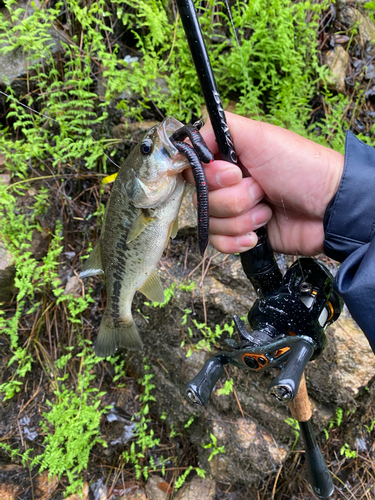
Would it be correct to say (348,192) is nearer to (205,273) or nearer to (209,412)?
(205,273)

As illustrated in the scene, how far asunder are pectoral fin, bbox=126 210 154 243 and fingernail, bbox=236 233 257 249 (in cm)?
52

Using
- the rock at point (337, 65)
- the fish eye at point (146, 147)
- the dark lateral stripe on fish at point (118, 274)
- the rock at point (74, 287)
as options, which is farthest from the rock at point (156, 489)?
the rock at point (337, 65)

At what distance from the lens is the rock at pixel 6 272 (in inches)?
119

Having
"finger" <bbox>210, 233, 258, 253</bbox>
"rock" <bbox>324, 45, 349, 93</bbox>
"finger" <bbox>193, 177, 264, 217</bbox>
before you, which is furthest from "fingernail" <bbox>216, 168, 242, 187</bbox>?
"rock" <bbox>324, 45, 349, 93</bbox>

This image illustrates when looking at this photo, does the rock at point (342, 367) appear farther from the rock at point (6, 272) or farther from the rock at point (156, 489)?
the rock at point (6, 272)

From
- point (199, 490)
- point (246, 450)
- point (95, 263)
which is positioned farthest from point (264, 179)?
point (199, 490)

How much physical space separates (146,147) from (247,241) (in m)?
0.74

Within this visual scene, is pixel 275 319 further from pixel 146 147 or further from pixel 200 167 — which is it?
pixel 146 147

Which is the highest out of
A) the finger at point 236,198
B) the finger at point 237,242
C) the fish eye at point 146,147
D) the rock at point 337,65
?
the rock at point 337,65

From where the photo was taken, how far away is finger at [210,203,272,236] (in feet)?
5.72

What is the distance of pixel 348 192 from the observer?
1.58m

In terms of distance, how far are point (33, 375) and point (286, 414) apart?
252 cm

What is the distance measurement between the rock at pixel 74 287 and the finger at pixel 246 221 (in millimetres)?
1956

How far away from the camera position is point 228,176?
5.01 ft
